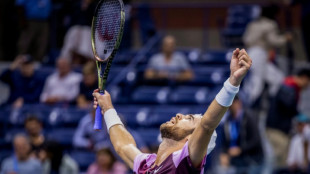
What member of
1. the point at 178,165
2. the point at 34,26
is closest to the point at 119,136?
the point at 178,165

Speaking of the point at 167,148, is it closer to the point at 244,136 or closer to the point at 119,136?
the point at 119,136

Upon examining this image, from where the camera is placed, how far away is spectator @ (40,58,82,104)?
39.1ft

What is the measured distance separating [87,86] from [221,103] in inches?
271

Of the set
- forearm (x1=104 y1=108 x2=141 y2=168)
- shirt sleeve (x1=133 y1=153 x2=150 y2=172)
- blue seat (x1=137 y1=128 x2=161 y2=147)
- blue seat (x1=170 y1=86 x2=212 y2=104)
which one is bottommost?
blue seat (x1=137 y1=128 x2=161 y2=147)

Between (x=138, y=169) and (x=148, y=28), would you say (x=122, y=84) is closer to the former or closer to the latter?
(x=148, y=28)

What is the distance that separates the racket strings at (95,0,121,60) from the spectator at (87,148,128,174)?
3.39 meters

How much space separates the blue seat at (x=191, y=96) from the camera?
11266mm

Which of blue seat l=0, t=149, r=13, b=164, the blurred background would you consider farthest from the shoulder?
blue seat l=0, t=149, r=13, b=164

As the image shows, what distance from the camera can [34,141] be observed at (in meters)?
10.6

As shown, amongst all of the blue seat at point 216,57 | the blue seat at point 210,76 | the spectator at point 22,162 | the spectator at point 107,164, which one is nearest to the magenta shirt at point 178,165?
the spectator at point 107,164

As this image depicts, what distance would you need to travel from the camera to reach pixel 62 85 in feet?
39.4

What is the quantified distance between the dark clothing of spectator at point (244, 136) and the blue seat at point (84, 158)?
1869 mm

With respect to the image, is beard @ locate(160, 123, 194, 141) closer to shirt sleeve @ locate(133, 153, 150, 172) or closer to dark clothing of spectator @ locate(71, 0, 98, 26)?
shirt sleeve @ locate(133, 153, 150, 172)

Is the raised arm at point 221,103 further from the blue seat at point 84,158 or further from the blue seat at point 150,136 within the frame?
the blue seat at point 84,158
